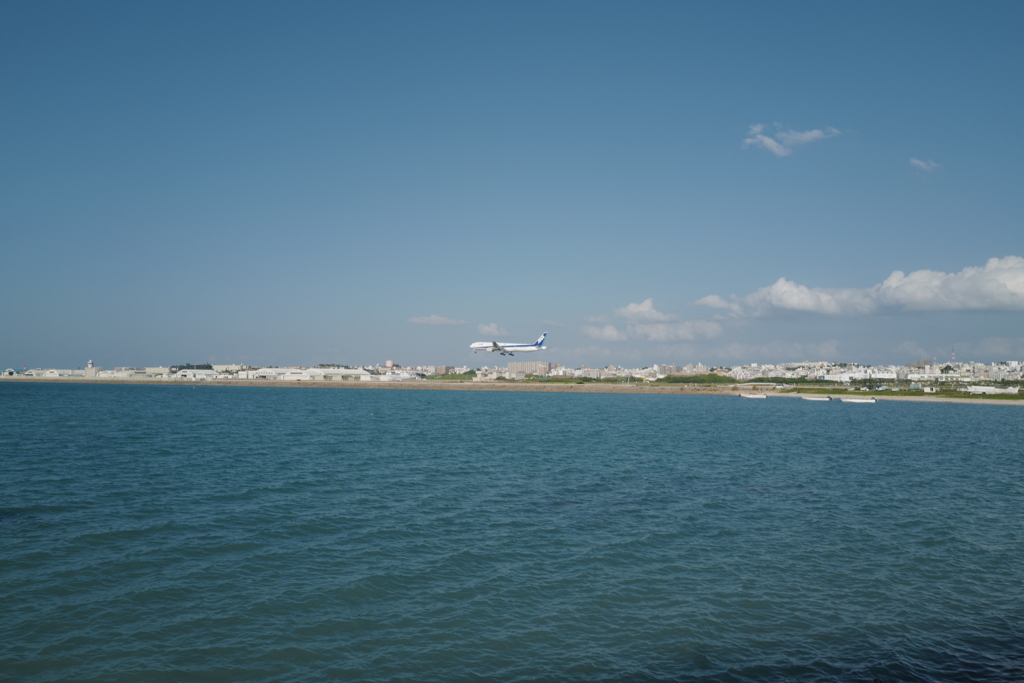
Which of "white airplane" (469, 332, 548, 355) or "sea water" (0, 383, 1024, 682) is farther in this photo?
"white airplane" (469, 332, 548, 355)

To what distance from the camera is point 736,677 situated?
9477 mm

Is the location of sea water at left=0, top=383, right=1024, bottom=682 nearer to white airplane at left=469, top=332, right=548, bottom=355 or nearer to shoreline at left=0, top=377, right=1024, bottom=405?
white airplane at left=469, top=332, right=548, bottom=355

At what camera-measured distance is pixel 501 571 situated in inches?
549

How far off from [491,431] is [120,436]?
25.8m

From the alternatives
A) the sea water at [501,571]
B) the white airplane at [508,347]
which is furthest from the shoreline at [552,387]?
the sea water at [501,571]

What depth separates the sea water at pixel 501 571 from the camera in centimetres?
996

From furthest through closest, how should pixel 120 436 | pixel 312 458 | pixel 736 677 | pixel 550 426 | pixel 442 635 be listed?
pixel 550 426 → pixel 120 436 → pixel 312 458 → pixel 442 635 → pixel 736 677

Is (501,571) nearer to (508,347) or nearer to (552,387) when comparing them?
(508,347)

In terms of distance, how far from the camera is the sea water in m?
9.96

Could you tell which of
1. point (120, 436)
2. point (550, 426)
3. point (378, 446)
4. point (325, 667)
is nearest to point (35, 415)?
point (120, 436)

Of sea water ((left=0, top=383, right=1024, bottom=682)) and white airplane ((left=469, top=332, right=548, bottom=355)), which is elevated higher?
white airplane ((left=469, top=332, right=548, bottom=355))

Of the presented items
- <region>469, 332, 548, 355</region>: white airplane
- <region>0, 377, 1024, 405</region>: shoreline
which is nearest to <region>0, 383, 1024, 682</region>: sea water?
<region>469, 332, 548, 355</region>: white airplane

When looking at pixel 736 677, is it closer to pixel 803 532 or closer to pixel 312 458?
pixel 803 532

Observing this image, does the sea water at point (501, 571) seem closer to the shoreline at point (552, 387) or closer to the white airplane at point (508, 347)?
the white airplane at point (508, 347)
